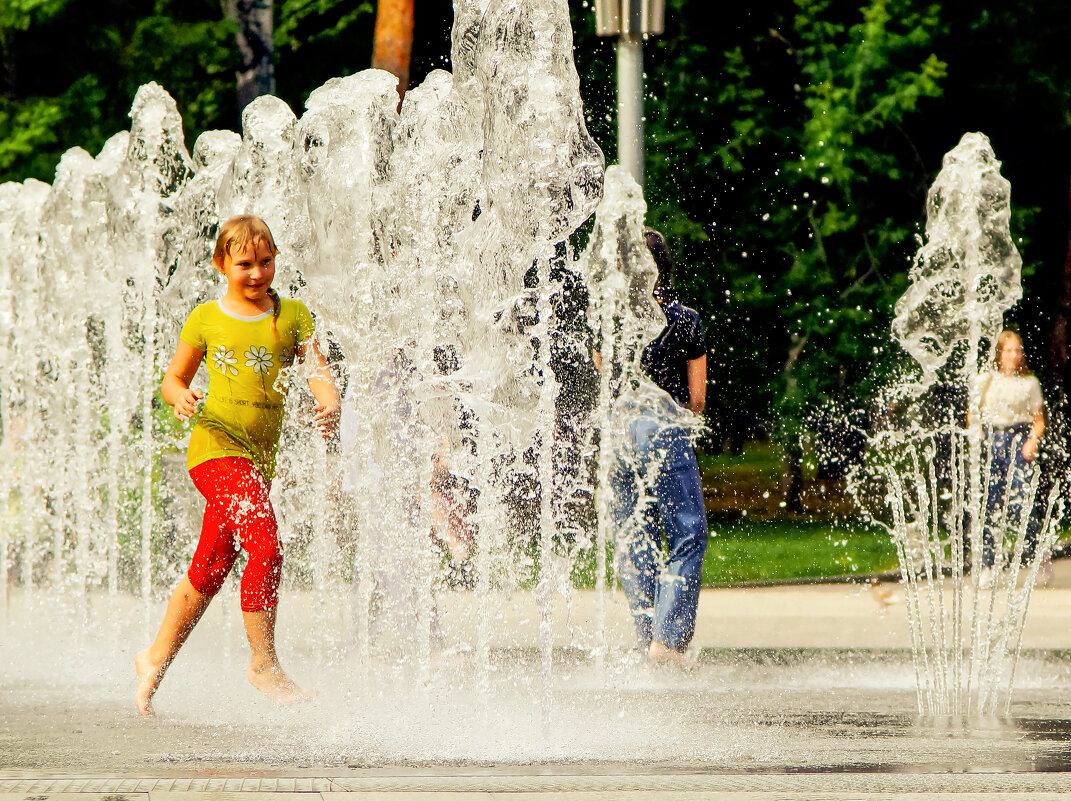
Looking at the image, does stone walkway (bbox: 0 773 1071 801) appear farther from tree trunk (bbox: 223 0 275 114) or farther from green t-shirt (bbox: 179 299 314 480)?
tree trunk (bbox: 223 0 275 114)

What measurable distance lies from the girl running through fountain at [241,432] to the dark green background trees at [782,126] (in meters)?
12.2

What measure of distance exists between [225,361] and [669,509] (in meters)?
2.00

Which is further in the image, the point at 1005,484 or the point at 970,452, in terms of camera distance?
the point at 1005,484

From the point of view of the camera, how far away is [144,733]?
4957 millimetres

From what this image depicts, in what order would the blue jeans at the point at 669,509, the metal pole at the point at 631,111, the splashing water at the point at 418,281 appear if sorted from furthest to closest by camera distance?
the metal pole at the point at 631,111, the blue jeans at the point at 669,509, the splashing water at the point at 418,281

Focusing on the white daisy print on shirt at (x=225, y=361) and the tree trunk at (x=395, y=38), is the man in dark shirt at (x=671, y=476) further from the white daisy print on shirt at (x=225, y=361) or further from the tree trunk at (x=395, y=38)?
the tree trunk at (x=395, y=38)

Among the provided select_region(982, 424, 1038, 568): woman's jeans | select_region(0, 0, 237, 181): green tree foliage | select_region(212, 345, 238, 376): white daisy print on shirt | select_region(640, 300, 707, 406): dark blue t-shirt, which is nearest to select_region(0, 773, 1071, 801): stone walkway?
select_region(212, 345, 238, 376): white daisy print on shirt

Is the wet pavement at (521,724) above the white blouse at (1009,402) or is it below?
below

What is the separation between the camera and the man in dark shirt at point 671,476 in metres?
6.33

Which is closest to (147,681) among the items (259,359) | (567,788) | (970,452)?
(259,359)

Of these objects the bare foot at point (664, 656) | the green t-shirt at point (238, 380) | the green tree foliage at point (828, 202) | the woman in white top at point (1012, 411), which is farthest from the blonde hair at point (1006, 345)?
the green t-shirt at point (238, 380)

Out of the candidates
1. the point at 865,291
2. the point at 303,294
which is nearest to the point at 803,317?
the point at 865,291

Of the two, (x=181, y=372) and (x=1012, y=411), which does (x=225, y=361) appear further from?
(x=1012, y=411)

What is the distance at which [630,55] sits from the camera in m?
8.52
